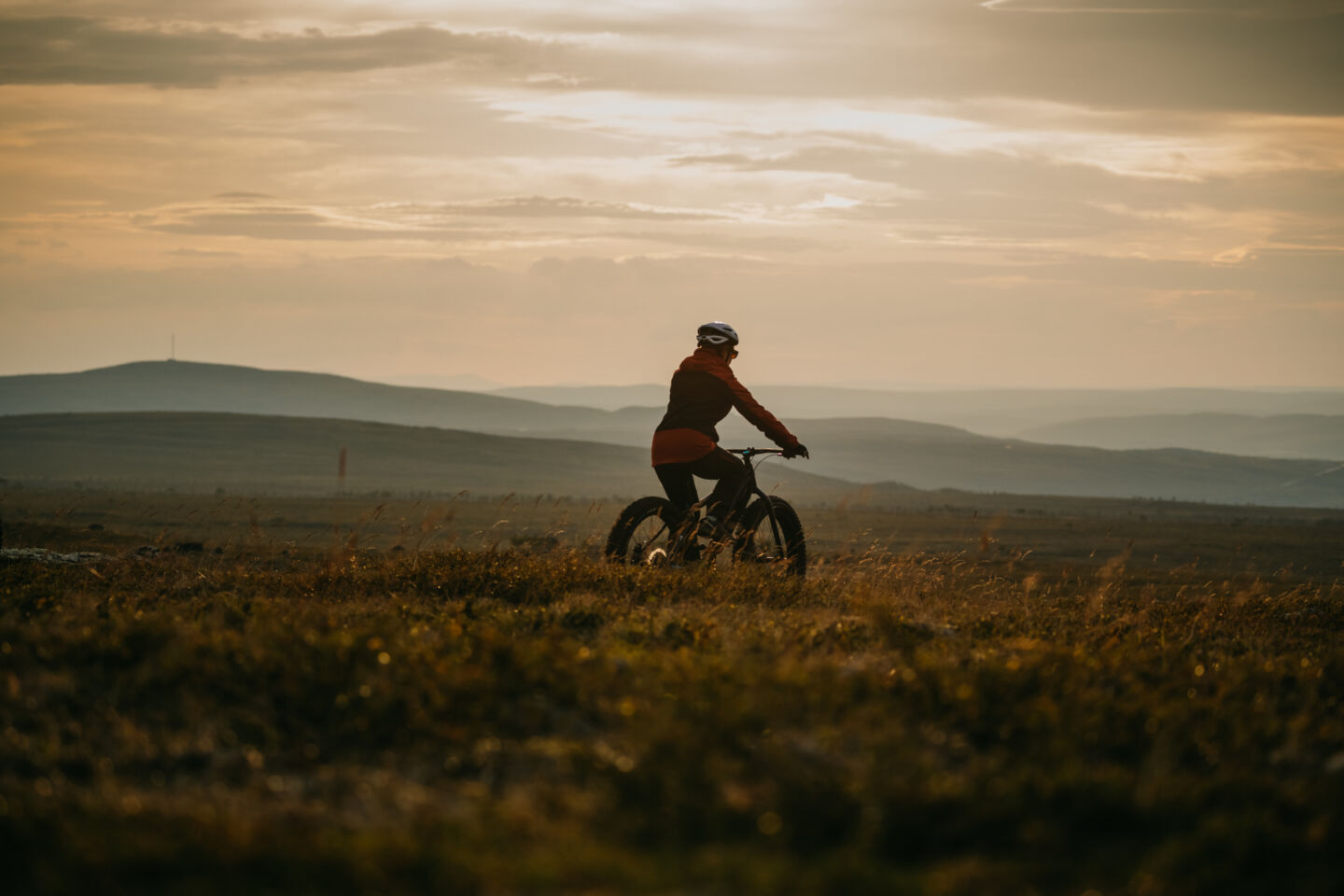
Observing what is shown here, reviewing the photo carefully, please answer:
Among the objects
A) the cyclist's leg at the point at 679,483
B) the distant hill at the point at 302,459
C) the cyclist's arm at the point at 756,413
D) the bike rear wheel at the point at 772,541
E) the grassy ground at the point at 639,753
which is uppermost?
the cyclist's arm at the point at 756,413

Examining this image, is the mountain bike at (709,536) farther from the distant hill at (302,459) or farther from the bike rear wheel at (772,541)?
the distant hill at (302,459)

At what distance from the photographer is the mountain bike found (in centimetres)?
1002

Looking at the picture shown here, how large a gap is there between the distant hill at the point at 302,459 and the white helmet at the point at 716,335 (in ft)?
204

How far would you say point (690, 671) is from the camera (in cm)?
576

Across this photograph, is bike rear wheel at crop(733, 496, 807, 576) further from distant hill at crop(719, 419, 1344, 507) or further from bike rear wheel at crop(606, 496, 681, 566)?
distant hill at crop(719, 419, 1344, 507)

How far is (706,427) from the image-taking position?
10.1 meters

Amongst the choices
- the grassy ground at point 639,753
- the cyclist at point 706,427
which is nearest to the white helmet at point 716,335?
the cyclist at point 706,427

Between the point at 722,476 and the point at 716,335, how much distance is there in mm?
1278

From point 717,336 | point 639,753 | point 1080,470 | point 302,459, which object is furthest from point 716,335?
point 1080,470

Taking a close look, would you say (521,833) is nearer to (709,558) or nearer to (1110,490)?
(709,558)

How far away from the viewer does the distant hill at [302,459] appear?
79812 mm

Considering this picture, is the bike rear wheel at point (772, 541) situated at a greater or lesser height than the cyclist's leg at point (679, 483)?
lesser

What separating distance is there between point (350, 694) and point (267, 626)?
54.1 inches

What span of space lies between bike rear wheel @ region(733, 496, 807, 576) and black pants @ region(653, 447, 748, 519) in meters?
0.23
